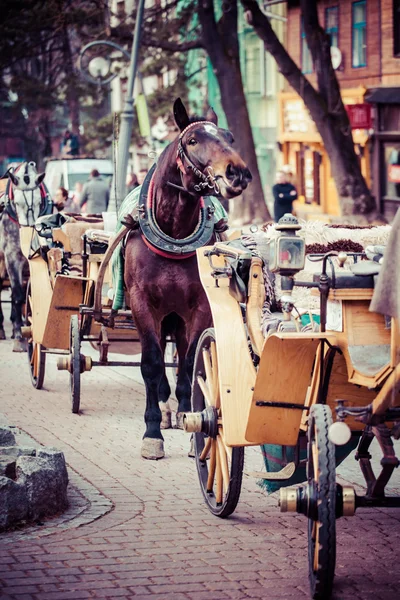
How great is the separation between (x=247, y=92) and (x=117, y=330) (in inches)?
1354

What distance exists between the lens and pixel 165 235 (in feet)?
29.1

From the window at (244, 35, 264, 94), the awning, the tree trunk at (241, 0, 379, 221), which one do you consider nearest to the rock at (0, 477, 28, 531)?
the tree trunk at (241, 0, 379, 221)

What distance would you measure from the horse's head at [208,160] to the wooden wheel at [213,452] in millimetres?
1076

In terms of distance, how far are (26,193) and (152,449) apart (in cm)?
663

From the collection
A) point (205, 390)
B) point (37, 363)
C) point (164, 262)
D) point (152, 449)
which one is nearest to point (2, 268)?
point (37, 363)

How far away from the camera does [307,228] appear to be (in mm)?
8133

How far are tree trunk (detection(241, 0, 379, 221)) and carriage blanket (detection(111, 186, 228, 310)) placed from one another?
559 inches

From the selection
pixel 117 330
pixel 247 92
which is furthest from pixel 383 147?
pixel 117 330

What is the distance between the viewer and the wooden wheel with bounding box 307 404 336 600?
5316mm

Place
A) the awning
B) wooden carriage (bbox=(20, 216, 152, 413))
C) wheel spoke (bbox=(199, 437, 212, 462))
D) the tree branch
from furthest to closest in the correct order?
Result: the awning → the tree branch → wooden carriage (bbox=(20, 216, 152, 413)) → wheel spoke (bbox=(199, 437, 212, 462))

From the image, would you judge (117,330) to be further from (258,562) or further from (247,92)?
(247,92)

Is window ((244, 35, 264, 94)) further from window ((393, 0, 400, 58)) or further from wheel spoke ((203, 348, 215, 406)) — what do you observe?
wheel spoke ((203, 348, 215, 406))

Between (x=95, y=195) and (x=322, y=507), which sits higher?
(x=95, y=195)

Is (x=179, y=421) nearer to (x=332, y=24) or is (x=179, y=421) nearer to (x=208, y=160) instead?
(x=208, y=160)
